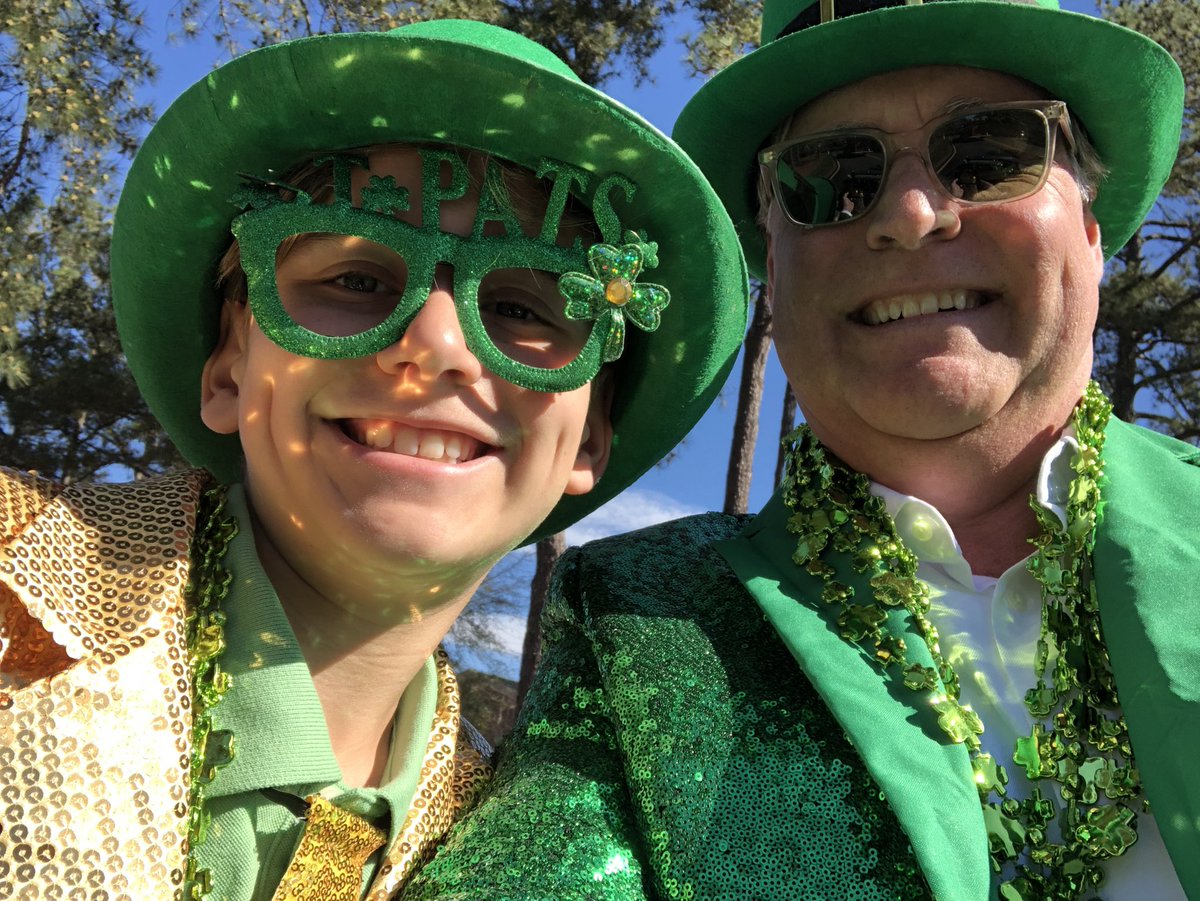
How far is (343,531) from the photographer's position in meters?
2.11

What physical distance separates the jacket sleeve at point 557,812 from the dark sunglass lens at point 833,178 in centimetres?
102

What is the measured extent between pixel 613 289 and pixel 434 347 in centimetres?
36

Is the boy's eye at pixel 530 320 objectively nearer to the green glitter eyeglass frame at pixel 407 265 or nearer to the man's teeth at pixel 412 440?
the green glitter eyeglass frame at pixel 407 265

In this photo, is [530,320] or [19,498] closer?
[19,498]

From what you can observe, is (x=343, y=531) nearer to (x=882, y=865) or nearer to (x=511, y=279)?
(x=511, y=279)

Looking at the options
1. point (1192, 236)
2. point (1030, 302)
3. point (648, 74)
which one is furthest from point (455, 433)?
point (1192, 236)

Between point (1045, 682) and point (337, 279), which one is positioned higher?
point (337, 279)

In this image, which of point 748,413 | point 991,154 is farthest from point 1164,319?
point 991,154

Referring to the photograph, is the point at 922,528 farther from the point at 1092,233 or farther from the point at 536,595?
the point at 536,595

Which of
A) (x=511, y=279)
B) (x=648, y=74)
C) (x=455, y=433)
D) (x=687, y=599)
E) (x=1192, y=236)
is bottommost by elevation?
(x=687, y=599)

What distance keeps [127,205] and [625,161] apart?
930 mm

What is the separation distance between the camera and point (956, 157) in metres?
2.74

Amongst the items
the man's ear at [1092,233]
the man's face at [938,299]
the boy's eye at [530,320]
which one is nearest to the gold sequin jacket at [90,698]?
the boy's eye at [530,320]

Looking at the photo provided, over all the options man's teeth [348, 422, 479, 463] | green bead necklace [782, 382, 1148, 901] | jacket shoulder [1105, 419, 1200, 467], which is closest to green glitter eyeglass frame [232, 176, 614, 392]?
man's teeth [348, 422, 479, 463]
